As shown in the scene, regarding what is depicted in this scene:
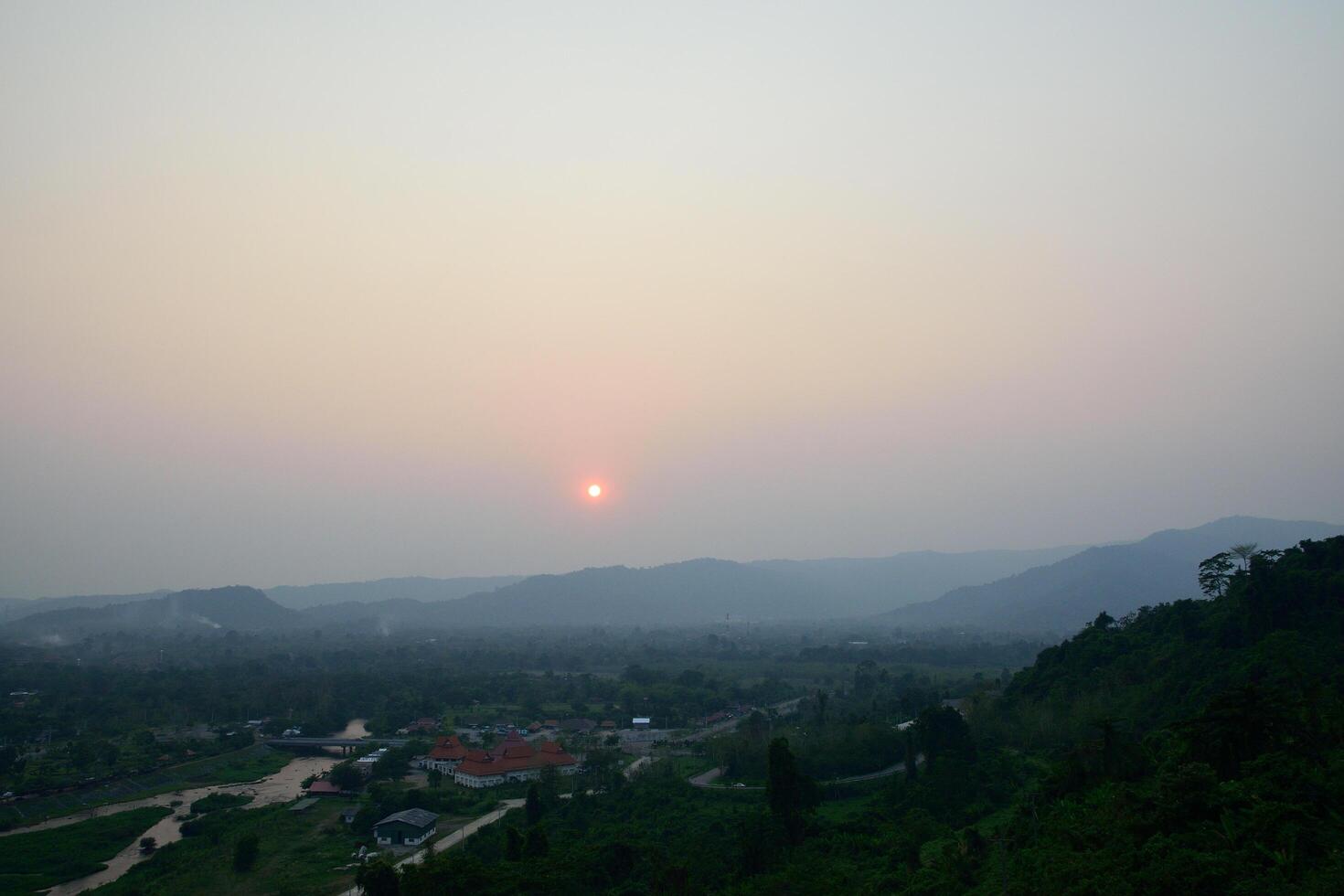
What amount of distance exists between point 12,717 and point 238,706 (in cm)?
1304

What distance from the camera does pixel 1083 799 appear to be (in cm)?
1841

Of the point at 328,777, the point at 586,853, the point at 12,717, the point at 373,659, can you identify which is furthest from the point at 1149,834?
the point at 373,659

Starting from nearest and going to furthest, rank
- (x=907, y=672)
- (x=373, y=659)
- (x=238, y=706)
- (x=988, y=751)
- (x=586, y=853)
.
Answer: (x=586, y=853) < (x=988, y=751) < (x=238, y=706) < (x=907, y=672) < (x=373, y=659)

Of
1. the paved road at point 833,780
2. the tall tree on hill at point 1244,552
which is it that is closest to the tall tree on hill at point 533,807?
the paved road at point 833,780

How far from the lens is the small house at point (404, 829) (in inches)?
1206

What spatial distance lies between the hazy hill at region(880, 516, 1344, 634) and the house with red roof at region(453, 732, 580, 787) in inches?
4201

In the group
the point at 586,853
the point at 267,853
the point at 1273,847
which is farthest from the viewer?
the point at 267,853

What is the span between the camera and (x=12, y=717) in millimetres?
55531

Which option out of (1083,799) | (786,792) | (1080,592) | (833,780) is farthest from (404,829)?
(1080,592)

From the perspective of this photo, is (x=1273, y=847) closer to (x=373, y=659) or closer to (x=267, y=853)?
(x=267, y=853)

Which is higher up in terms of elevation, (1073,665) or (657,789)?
(1073,665)

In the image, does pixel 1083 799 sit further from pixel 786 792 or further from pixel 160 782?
pixel 160 782

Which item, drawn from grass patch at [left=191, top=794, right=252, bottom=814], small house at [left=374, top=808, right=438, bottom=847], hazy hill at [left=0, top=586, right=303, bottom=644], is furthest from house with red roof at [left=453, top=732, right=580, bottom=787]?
hazy hill at [left=0, top=586, right=303, bottom=644]

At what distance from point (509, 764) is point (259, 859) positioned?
12.1 meters
